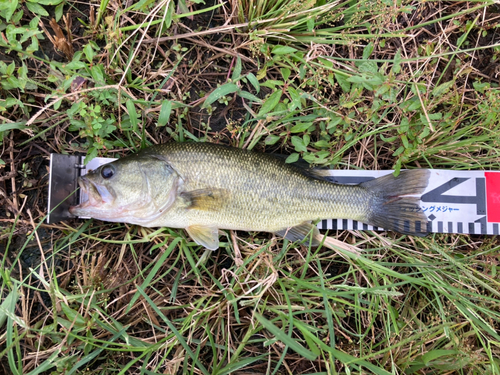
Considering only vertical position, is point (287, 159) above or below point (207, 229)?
above

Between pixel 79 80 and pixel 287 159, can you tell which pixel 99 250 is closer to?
pixel 79 80

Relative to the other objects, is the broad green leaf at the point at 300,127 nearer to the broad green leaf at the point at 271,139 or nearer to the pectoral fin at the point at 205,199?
the broad green leaf at the point at 271,139

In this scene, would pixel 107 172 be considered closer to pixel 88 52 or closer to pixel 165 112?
pixel 165 112

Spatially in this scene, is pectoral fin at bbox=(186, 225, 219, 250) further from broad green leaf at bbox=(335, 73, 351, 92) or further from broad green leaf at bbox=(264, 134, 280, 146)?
broad green leaf at bbox=(335, 73, 351, 92)

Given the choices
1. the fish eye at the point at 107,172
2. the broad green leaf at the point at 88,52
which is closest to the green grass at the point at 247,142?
the broad green leaf at the point at 88,52

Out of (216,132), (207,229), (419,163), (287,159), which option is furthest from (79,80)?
(419,163)

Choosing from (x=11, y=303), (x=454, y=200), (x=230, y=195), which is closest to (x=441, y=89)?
(x=454, y=200)

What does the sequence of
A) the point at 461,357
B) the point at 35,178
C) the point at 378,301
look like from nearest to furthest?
1. the point at 461,357
2. the point at 378,301
3. the point at 35,178
